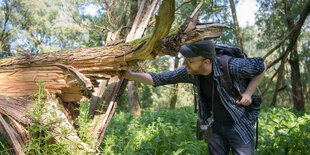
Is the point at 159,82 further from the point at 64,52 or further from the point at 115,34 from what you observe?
the point at 115,34

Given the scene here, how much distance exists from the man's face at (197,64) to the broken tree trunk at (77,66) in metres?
0.23

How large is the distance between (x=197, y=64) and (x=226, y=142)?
106cm

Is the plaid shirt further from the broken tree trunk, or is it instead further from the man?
the broken tree trunk

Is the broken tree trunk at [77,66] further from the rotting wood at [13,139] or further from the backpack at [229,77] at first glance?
the backpack at [229,77]

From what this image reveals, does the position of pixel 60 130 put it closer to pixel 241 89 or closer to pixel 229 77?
pixel 229 77

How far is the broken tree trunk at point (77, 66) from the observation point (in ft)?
7.08

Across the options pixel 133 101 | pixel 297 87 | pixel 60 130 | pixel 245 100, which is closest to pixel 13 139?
pixel 60 130

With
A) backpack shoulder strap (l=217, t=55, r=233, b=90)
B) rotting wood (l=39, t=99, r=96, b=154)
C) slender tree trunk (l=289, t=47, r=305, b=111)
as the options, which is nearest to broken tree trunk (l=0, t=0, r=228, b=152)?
rotting wood (l=39, t=99, r=96, b=154)

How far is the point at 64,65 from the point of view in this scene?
2506 millimetres

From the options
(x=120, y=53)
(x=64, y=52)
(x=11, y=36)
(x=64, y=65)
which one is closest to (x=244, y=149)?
(x=120, y=53)

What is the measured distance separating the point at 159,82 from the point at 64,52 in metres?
1.28

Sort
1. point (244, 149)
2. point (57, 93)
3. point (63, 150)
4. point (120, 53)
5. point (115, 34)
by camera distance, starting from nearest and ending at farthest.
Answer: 1. point (63, 150)
2. point (244, 149)
3. point (120, 53)
4. point (57, 93)
5. point (115, 34)

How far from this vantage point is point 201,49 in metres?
2.27

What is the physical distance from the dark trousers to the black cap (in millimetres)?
863
